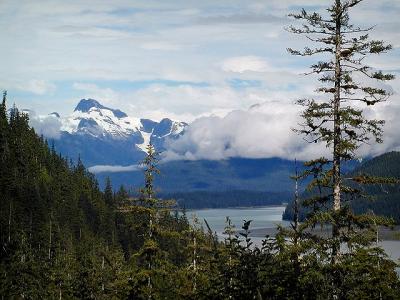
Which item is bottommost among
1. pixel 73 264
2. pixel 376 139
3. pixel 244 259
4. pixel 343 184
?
pixel 73 264

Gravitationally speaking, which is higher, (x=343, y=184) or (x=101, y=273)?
(x=343, y=184)

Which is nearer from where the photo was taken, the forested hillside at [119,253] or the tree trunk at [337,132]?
the forested hillside at [119,253]

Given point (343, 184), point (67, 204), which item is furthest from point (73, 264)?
point (343, 184)

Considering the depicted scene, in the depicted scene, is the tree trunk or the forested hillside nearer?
the forested hillside

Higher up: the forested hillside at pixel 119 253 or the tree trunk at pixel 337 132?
the tree trunk at pixel 337 132

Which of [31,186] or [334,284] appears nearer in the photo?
[334,284]

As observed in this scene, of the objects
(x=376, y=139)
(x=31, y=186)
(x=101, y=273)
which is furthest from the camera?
(x=31, y=186)

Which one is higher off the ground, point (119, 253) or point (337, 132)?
point (337, 132)

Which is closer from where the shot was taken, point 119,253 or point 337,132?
point 337,132

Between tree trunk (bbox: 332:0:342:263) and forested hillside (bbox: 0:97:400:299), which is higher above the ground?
tree trunk (bbox: 332:0:342:263)

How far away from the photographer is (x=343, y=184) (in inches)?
909

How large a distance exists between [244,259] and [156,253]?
14478 millimetres

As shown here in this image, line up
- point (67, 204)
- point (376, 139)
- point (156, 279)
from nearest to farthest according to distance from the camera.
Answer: point (376, 139) → point (156, 279) → point (67, 204)

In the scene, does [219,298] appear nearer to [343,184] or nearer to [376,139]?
[343,184]
